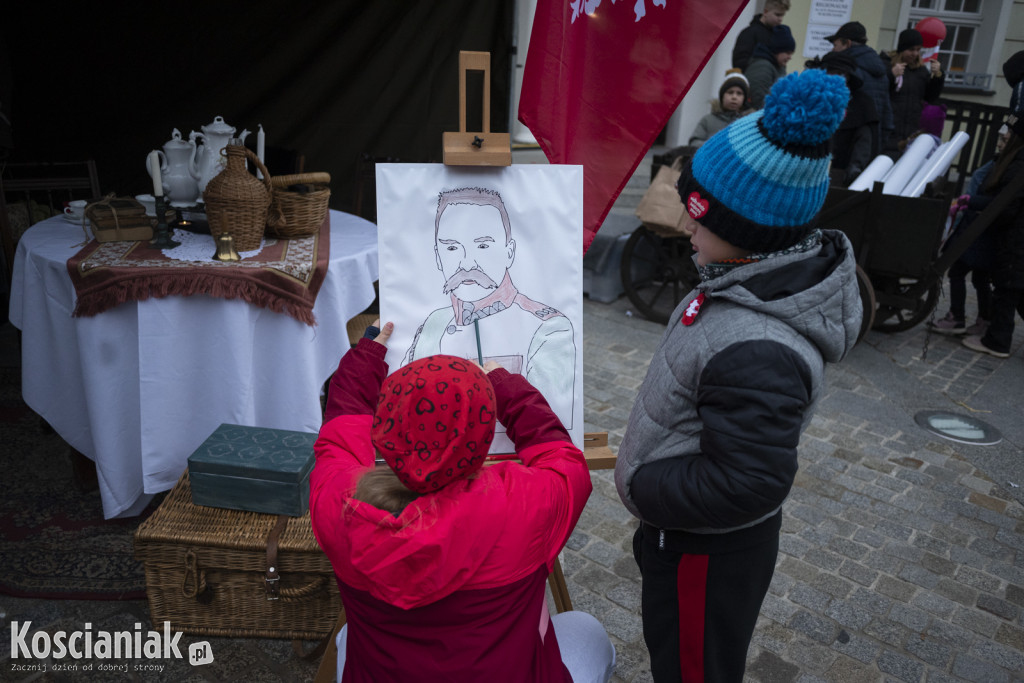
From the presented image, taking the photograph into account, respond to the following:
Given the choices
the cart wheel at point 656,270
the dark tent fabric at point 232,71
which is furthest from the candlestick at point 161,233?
the cart wheel at point 656,270

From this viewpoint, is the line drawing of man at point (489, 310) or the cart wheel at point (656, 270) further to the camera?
the cart wheel at point (656, 270)

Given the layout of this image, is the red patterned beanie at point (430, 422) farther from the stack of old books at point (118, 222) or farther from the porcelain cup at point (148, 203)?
the porcelain cup at point (148, 203)

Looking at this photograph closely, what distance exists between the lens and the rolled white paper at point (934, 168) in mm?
4219

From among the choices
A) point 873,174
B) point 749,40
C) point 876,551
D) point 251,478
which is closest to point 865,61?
point 873,174

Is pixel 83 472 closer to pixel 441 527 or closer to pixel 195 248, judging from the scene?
pixel 195 248

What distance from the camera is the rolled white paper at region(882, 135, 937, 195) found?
4.30 metres

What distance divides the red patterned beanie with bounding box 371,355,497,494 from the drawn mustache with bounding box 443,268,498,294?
2.32ft

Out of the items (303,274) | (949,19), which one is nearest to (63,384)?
(303,274)

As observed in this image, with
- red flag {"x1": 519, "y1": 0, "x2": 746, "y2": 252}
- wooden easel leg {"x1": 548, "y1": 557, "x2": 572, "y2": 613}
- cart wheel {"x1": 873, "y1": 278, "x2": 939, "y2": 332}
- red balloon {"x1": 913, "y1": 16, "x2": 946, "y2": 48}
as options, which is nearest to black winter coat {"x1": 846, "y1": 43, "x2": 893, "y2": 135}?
cart wheel {"x1": 873, "y1": 278, "x2": 939, "y2": 332}

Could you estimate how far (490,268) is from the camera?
5.72 feet

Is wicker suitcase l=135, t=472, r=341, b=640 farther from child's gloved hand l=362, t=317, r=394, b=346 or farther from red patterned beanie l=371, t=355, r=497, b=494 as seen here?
red patterned beanie l=371, t=355, r=497, b=494

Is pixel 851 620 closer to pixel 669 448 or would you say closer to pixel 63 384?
pixel 669 448

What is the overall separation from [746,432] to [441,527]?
0.53 metres

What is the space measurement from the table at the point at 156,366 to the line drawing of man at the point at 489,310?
1.05m
